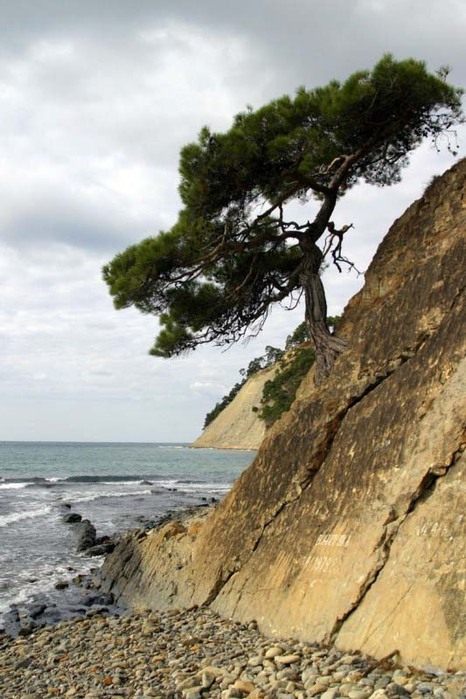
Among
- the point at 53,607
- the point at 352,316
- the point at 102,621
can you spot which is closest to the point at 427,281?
the point at 352,316

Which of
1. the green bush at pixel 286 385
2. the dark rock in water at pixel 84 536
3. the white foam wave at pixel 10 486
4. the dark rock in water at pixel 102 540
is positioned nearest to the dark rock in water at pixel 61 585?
the dark rock in water at pixel 84 536

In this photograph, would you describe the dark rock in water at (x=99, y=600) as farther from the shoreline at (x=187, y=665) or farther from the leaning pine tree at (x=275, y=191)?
the leaning pine tree at (x=275, y=191)

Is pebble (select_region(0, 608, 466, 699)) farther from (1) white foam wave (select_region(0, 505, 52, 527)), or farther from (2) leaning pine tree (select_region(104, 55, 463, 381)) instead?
(1) white foam wave (select_region(0, 505, 52, 527))

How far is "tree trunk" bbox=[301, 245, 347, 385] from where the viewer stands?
30.7 feet

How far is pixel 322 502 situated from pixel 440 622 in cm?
208

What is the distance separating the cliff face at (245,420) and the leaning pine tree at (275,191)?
227ft

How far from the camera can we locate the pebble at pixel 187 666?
4855mm

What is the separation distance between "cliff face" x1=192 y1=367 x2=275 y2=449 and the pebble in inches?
2823

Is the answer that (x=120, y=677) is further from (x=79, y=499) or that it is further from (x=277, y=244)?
(x=79, y=499)

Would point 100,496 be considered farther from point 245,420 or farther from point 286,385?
point 245,420

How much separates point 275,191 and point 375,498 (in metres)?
5.51

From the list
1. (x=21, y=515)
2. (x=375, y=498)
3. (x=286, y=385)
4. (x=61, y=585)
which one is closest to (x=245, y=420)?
(x=286, y=385)

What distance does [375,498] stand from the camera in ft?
20.3

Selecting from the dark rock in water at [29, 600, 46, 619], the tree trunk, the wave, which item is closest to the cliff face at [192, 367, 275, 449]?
the wave
